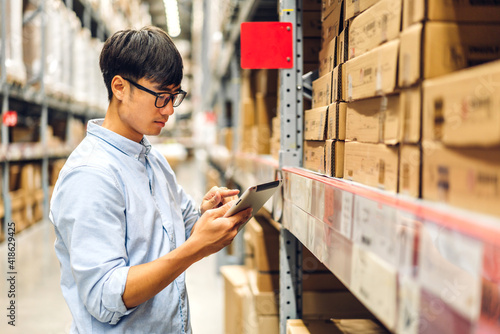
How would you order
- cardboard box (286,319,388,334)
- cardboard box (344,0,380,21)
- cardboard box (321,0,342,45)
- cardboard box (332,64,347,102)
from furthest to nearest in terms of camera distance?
cardboard box (286,319,388,334)
cardboard box (321,0,342,45)
cardboard box (332,64,347,102)
cardboard box (344,0,380,21)

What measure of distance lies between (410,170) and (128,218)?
0.80 meters

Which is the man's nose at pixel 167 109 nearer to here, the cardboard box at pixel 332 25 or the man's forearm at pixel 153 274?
the man's forearm at pixel 153 274

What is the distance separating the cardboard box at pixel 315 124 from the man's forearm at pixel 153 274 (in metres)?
0.52

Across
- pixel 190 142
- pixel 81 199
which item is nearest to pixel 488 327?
pixel 81 199

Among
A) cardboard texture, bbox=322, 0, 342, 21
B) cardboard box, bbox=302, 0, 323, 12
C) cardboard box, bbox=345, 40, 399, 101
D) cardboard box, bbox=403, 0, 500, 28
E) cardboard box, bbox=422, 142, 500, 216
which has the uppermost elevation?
cardboard box, bbox=302, 0, 323, 12

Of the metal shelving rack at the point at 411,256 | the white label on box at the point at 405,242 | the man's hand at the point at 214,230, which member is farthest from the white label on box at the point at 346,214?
the man's hand at the point at 214,230

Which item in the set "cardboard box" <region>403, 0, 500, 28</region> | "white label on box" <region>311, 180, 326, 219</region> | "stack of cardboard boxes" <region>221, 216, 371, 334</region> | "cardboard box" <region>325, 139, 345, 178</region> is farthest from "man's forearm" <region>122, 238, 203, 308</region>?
"stack of cardboard boxes" <region>221, 216, 371, 334</region>

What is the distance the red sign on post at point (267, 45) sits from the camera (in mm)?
1608

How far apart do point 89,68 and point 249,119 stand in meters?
6.45

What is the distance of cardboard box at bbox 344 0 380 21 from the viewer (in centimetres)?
111

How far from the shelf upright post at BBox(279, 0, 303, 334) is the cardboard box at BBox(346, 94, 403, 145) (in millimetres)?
483

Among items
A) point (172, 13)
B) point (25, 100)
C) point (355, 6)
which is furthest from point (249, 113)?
point (172, 13)

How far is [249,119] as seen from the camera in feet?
10.6

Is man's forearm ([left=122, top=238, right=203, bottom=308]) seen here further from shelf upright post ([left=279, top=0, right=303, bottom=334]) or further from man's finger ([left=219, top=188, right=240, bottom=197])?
shelf upright post ([left=279, top=0, right=303, bottom=334])
